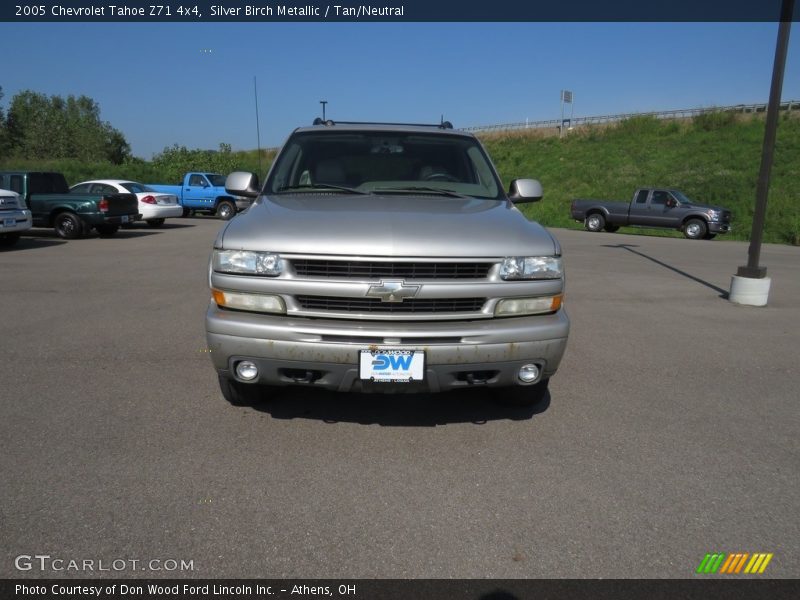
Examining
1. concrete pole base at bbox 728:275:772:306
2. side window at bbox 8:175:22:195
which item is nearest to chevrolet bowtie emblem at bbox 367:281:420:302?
concrete pole base at bbox 728:275:772:306

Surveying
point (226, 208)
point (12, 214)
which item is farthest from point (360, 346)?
point (226, 208)

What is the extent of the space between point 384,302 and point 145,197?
18.5 m

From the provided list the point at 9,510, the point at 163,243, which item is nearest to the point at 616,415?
the point at 9,510

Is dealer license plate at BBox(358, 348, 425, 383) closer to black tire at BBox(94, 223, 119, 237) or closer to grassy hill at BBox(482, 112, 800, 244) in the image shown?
black tire at BBox(94, 223, 119, 237)

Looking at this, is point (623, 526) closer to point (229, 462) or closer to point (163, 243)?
point (229, 462)

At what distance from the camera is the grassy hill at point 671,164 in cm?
2631

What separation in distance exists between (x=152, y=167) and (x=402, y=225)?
4498 cm

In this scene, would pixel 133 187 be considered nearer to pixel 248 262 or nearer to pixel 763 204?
pixel 763 204

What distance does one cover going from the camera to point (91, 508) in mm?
2848

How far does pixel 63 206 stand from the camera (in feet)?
51.6

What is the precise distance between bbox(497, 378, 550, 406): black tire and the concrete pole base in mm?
5631

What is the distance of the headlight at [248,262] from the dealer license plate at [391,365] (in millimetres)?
673

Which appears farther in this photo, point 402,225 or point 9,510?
point 402,225

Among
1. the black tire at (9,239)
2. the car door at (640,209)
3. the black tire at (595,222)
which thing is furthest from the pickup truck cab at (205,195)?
the car door at (640,209)
